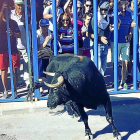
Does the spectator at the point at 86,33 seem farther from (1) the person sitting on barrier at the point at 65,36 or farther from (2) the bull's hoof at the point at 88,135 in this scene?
(2) the bull's hoof at the point at 88,135

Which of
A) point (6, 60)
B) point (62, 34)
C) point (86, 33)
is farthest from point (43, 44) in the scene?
point (86, 33)

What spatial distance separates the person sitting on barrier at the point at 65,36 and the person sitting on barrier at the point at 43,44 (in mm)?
224

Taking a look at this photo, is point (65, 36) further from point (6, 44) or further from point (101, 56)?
point (6, 44)

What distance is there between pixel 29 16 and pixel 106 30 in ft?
5.07

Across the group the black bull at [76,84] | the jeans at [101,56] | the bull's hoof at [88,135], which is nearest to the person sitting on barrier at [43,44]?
the jeans at [101,56]

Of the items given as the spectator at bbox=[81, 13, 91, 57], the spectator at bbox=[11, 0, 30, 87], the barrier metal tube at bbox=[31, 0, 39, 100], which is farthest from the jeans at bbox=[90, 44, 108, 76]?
the spectator at bbox=[11, 0, 30, 87]

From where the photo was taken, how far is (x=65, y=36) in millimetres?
6645

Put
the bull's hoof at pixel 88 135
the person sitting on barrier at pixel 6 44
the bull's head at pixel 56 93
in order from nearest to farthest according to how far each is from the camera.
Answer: the bull's head at pixel 56 93 → the bull's hoof at pixel 88 135 → the person sitting on barrier at pixel 6 44

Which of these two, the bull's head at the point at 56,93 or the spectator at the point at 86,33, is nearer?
the bull's head at the point at 56,93

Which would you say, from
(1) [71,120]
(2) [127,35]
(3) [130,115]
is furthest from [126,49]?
(1) [71,120]

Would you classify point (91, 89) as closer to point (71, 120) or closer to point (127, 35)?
point (71, 120)

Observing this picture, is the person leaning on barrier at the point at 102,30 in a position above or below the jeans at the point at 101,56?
above

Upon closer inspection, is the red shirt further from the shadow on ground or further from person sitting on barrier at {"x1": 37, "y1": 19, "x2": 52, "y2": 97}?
the shadow on ground

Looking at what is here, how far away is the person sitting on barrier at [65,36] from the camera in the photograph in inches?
259
